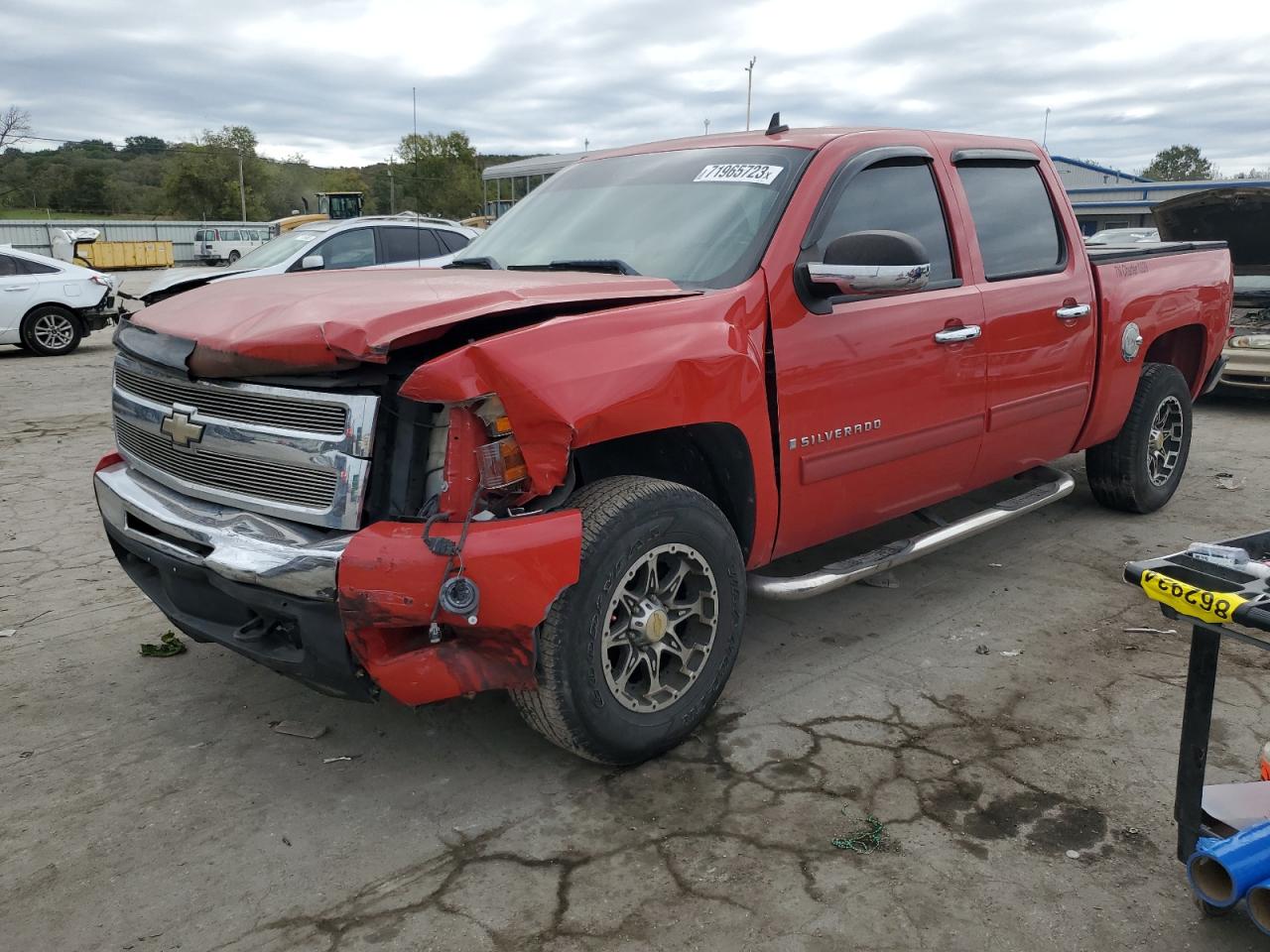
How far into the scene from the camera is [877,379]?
3555 millimetres

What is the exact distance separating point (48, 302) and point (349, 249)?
477 cm

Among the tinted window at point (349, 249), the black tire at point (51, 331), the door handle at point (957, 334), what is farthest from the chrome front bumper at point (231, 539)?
the black tire at point (51, 331)

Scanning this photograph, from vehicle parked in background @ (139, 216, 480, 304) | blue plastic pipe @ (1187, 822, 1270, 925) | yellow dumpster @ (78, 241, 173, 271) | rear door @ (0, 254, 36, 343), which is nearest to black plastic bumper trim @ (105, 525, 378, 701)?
blue plastic pipe @ (1187, 822, 1270, 925)

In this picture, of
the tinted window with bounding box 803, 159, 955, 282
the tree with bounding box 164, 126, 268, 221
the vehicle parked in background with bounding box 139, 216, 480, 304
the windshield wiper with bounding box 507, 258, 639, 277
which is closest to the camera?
the windshield wiper with bounding box 507, 258, 639, 277

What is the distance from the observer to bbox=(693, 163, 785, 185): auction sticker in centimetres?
355

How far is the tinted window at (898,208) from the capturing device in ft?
11.9

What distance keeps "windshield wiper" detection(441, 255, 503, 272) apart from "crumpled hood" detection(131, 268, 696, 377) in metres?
0.55

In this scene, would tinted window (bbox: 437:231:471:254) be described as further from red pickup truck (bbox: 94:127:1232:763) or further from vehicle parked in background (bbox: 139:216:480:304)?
red pickup truck (bbox: 94:127:1232:763)

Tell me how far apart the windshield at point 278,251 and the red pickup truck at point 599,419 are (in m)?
6.70

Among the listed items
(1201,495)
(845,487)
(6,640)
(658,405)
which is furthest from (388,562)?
(1201,495)

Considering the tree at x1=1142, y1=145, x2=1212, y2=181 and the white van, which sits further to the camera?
the tree at x1=1142, y1=145, x2=1212, y2=181

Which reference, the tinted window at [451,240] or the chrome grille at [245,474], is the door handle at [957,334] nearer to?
the chrome grille at [245,474]

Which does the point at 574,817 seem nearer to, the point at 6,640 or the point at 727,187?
the point at 727,187

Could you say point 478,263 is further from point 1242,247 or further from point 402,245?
point 1242,247
